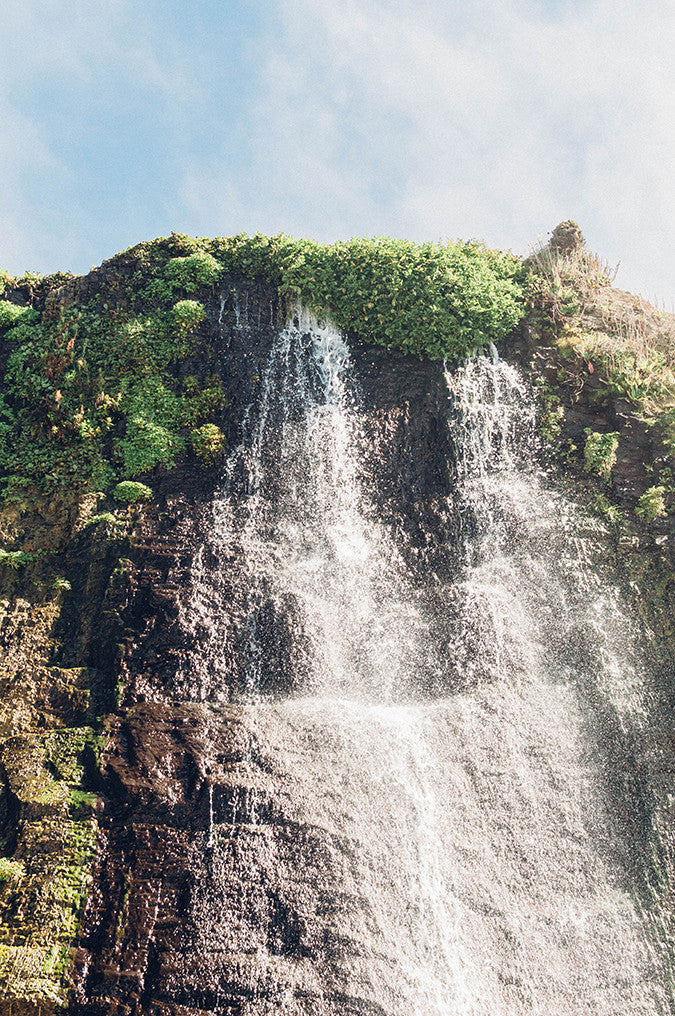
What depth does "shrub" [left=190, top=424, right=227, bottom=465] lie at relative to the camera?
16.1 meters

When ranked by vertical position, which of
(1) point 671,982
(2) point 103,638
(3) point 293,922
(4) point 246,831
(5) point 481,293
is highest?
(5) point 481,293

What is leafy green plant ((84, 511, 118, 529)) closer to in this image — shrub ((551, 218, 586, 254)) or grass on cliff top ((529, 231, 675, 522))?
grass on cliff top ((529, 231, 675, 522))

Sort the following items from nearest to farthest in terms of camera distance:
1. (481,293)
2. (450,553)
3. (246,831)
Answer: (246,831), (450,553), (481,293)

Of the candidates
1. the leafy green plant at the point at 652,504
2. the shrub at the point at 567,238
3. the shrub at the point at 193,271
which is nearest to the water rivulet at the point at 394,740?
the leafy green plant at the point at 652,504

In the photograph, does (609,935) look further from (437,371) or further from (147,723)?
(437,371)

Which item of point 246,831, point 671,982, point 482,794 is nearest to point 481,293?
point 482,794

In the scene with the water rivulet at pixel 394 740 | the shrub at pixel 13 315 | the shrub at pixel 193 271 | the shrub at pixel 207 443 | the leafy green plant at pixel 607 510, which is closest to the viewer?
the water rivulet at pixel 394 740

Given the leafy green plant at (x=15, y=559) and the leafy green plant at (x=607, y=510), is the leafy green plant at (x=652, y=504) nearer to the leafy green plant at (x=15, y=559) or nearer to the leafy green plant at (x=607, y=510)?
the leafy green plant at (x=607, y=510)

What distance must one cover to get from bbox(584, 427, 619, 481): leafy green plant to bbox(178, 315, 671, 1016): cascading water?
3.22 ft

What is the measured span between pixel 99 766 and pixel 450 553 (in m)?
7.45

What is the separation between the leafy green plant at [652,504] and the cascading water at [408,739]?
48.2 inches

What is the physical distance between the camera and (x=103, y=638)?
44.6 ft

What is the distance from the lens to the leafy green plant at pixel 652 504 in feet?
49.6

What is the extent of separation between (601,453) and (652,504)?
147 centimetres
